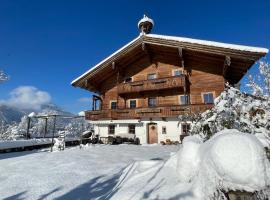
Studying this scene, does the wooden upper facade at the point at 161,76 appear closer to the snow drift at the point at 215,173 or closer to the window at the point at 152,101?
the window at the point at 152,101

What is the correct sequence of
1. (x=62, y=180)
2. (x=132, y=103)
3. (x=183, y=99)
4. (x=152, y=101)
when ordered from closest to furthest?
(x=62, y=180) → (x=183, y=99) → (x=152, y=101) → (x=132, y=103)

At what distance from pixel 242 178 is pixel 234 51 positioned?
15.2 metres

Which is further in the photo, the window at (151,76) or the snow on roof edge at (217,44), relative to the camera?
the window at (151,76)

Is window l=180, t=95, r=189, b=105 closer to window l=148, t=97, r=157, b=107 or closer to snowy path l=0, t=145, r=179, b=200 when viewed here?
window l=148, t=97, r=157, b=107

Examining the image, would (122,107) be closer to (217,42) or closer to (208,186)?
(217,42)

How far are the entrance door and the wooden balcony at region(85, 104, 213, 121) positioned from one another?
3.84ft

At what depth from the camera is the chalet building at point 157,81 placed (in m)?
18.9

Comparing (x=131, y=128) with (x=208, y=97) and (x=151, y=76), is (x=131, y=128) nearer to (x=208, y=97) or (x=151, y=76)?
(x=151, y=76)

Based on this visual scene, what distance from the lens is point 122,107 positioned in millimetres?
23516

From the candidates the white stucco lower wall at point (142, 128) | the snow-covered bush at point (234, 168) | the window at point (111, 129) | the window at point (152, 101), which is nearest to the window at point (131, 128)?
the white stucco lower wall at point (142, 128)

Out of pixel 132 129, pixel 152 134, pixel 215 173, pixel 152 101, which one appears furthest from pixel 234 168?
pixel 152 101

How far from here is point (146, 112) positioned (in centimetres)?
2067

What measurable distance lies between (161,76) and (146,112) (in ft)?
14.1

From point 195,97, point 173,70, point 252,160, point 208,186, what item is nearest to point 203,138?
point 208,186
